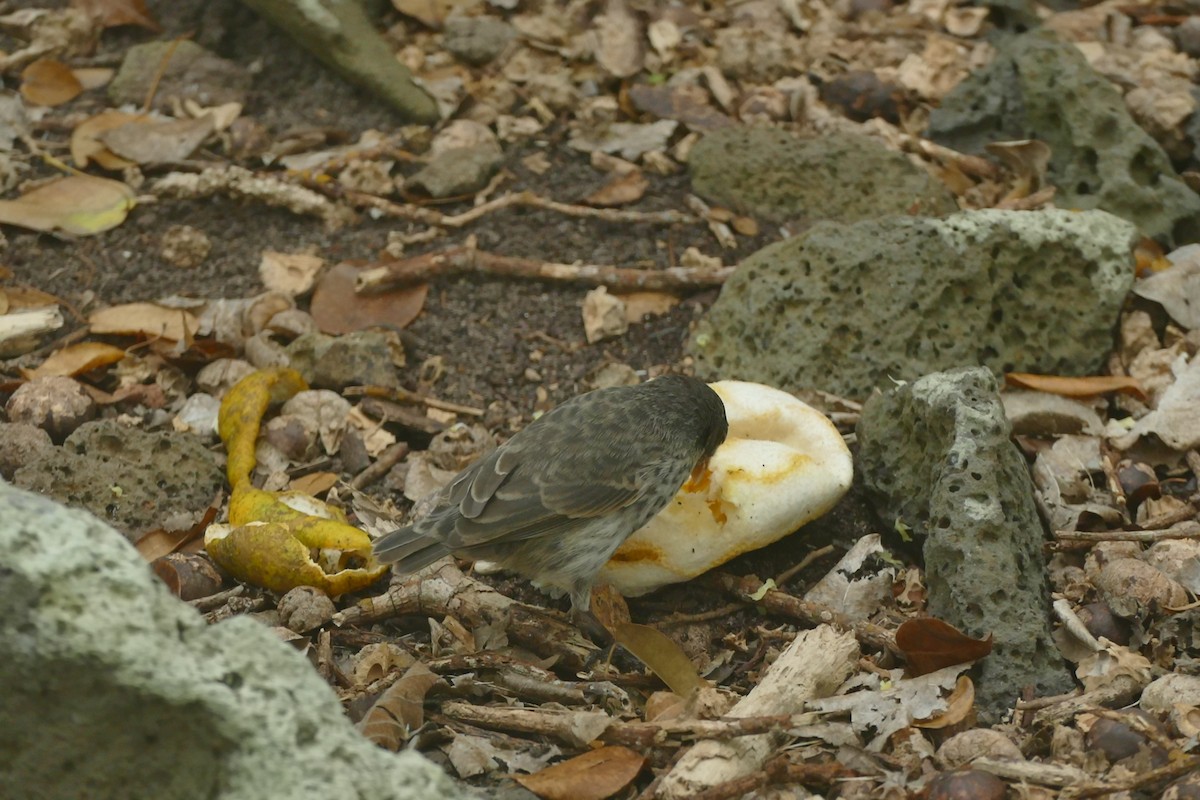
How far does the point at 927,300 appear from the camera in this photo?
5164mm

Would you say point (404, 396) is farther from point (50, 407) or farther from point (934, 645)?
point (934, 645)

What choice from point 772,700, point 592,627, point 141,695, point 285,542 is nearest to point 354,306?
point 285,542

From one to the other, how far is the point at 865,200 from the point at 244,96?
130 inches

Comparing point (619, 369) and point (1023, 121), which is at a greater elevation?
point (1023, 121)

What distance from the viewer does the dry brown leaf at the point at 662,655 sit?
13.3 feet

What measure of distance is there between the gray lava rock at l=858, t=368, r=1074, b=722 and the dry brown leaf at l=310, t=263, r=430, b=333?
218cm

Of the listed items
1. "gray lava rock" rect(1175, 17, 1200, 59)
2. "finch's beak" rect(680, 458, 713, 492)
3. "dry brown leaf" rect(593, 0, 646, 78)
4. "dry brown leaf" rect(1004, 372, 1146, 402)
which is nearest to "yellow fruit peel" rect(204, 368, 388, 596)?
"finch's beak" rect(680, 458, 713, 492)

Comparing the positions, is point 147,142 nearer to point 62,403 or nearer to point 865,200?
point 62,403

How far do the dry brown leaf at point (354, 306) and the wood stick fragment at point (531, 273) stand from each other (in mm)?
44

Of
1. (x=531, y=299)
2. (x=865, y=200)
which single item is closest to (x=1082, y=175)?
(x=865, y=200)

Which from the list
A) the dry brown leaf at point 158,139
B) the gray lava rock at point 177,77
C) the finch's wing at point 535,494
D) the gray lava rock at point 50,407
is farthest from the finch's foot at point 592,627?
the gray lava rock at point 177,77

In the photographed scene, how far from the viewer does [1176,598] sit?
13.3 feet

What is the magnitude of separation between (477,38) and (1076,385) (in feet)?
12.6

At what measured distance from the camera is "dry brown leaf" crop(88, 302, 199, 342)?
18.2 feet
